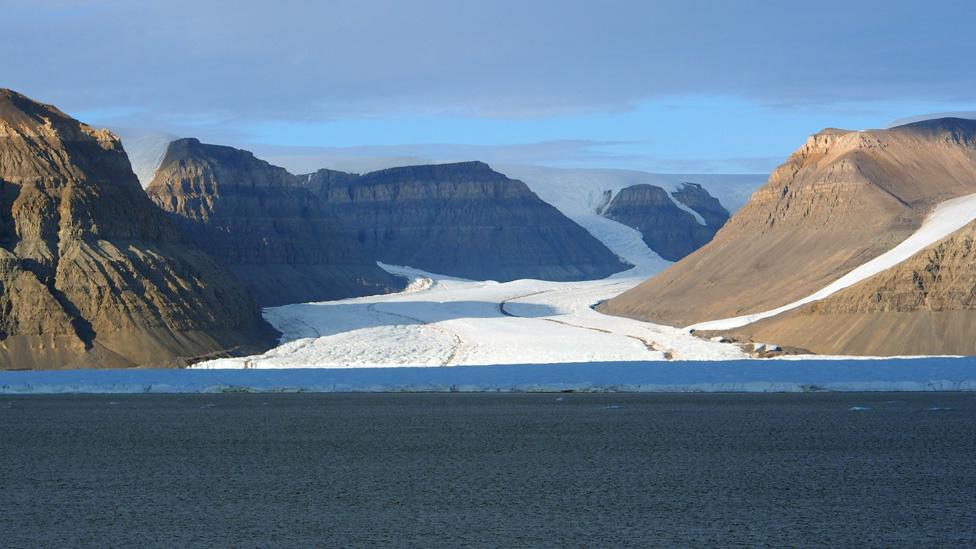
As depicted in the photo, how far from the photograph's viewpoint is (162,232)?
236 ft

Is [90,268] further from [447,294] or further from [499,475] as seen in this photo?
[447,294]

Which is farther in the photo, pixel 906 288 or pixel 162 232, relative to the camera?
pixel 162 232

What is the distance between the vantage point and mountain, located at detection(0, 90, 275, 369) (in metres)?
59.8

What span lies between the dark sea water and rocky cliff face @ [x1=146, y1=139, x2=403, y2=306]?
3892 inches

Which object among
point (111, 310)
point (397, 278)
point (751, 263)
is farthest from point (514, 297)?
point (111, 310)

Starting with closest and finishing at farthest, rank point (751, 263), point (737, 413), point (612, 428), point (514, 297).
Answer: point (612, 428) → point (737, 413) → point (751, 263) → point (514, 297)

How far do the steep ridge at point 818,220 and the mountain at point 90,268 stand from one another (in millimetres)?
41188

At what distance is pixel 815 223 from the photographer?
347ft

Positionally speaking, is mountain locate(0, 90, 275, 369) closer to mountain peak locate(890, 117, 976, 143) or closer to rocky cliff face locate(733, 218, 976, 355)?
rocky cliff face locate(733, 218, 976, 355)

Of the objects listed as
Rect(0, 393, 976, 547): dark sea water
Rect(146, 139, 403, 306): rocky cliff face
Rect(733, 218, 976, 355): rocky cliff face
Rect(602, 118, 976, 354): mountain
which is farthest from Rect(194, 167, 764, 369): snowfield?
Rect(0, 393, 976, 547): dark sea water

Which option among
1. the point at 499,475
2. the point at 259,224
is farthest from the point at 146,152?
the point at 499,475

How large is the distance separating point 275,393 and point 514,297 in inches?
4497

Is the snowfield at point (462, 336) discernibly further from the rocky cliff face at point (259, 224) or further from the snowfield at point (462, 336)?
the rocky cliff face at point (259, 224)

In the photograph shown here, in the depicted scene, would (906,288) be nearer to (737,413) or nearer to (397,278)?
(737,413)
